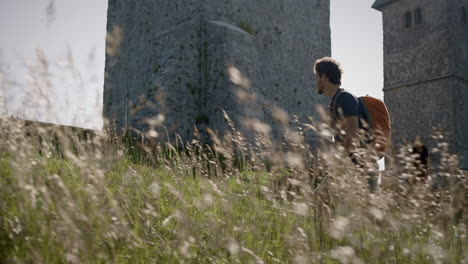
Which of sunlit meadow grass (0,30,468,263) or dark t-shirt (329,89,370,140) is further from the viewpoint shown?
dark t-shirt (329,89,370,140)

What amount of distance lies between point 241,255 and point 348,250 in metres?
0.54

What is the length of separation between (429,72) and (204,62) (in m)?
14.8

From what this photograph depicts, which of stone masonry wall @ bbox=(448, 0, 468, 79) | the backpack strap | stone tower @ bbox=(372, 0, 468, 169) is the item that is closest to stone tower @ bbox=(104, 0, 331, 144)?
the backpack strap

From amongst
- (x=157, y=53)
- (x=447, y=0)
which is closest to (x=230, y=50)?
(x=157, y=53)

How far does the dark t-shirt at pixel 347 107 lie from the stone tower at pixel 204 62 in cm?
387

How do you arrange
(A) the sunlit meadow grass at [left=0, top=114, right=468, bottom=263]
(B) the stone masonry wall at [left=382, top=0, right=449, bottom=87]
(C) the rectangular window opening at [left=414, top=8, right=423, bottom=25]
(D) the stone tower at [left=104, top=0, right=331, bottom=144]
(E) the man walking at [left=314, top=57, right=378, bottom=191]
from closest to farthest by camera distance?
(A) the sunlit meadow grass at [left=0, top=114, right=468, bottom=263], (E) the man walking at [left=314, top=57, right=378, bottom=191], (D) the stone tower at [left=104, top=0, right=331, bottom=144], (B) the stone masonry wall at [left=382, top=0, right=449, bottom=87], (C) the rectangular window opening at [left=414, top=8, right=423, bottom=25]

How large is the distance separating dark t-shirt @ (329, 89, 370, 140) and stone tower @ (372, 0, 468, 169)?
16.5 meters

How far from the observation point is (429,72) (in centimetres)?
1916

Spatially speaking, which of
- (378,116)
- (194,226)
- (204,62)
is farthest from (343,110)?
(204,62)

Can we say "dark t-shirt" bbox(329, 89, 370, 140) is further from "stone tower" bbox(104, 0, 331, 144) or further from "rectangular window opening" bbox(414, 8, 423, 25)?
"rectangular window opening" bbox(414, 8, 423, 25)

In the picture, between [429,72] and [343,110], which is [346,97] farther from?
[429,72]

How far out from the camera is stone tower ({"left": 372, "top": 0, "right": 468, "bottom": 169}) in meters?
18.4

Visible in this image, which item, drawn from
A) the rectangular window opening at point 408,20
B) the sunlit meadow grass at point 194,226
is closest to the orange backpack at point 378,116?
the sunlit meadow grass at point 194,226

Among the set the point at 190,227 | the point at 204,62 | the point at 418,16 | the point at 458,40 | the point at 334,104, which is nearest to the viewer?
the point at 190,227
